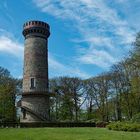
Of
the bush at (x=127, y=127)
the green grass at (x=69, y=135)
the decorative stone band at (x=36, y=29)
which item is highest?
the decorative stone band at (x=36, y=29)

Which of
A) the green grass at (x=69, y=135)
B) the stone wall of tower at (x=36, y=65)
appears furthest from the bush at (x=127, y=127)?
the stone wall of tower at (x=36, y=65)

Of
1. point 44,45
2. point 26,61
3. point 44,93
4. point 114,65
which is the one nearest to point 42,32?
point 44,45

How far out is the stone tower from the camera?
170ft

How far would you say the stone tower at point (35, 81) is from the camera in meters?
51.9

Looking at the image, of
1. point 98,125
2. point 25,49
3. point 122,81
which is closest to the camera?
point 98,125

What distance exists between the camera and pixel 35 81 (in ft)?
171

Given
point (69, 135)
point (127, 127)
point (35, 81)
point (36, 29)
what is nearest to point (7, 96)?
point (35, 81)

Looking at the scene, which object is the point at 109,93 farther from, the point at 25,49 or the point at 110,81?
the point at 25,49

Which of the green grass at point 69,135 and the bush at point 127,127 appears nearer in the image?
the green grass at point 69,135

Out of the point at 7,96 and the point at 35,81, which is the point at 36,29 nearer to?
the point at 35,81

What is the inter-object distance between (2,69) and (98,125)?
25460 mm

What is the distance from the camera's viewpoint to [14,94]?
68.2 meters

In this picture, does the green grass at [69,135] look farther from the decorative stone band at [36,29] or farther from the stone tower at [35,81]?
the decorative stone band at [36,29]

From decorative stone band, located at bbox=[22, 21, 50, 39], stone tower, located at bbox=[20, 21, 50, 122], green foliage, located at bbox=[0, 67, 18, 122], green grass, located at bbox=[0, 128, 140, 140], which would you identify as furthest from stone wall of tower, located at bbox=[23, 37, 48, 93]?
green grass, located at bbox=[0, 128, 140, 140]
